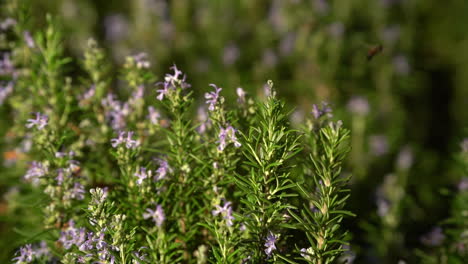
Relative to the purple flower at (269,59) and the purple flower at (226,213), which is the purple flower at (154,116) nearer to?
the purple flower at (226,213)

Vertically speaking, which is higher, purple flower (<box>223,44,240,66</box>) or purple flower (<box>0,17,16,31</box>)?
purple flower (<box>223,44,240,66</box>)

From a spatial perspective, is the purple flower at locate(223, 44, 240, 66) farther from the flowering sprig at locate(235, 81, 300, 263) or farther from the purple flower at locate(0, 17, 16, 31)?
the flowering sprig at locate(235, 81, 300, 263)

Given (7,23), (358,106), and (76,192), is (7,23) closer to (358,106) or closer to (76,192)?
(76,192)

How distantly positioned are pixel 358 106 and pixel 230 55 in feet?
3.65

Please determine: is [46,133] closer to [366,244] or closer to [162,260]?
[162,260]

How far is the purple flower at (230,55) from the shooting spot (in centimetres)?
342

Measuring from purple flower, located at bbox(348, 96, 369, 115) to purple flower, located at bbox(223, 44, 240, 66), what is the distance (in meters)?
1.00

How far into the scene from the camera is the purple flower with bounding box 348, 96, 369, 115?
10.3 feet

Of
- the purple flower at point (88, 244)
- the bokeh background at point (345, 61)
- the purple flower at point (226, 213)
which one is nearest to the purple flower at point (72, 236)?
the purple flower at point (88, 244)

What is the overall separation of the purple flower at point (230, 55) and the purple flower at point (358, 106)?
1.00 metres

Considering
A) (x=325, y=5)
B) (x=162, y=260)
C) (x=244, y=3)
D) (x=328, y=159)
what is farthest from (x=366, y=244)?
(x=244, y=3)

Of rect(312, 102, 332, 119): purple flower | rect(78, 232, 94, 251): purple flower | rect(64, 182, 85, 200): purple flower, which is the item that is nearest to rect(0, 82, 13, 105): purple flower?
rect(64, 182, 85, 200): purple flower

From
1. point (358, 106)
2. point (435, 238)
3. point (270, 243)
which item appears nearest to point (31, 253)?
point (270, 243)

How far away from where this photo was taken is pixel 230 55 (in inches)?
135
